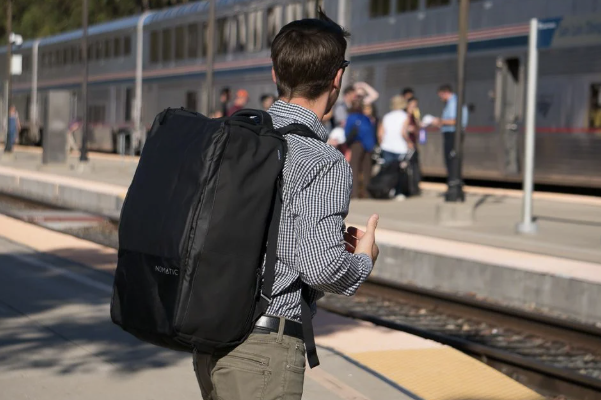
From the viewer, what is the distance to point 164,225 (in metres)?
2.92

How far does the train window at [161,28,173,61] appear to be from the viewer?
1380 inches

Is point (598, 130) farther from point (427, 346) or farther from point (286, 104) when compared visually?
point (286, 104)

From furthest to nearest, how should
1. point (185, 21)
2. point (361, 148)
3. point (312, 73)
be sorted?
point (185, 21), point (361, 148), point (312, 73)

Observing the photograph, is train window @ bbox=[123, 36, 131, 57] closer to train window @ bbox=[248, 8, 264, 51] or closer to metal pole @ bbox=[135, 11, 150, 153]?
metal pole @ bbox=[135, 11, 150, 153]

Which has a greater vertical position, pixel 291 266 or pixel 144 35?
pixel 144 35

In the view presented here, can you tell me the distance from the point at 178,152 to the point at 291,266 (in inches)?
15.7

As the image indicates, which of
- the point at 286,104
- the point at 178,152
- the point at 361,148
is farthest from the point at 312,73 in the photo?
the point at 361,148

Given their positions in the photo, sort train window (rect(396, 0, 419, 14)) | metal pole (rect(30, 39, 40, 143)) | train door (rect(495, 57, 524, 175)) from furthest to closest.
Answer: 1. metal pole (rect(30, 39, 40, 143))
2. train window (rect(396, 0, 419, 14))
3. train door (rect(495, 57, 524, 175))

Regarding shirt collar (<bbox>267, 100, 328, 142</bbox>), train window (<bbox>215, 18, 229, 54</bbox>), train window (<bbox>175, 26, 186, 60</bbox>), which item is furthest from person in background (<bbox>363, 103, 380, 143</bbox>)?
shirt collar (<bbox>267, 100, 328, 142</bbox>)

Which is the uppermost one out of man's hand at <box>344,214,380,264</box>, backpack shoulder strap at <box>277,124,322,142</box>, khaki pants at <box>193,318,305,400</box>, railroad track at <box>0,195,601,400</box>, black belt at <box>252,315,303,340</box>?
backpack shoulder strap at <box>277,124,322,142</box>

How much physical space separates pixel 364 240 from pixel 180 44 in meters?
31.7

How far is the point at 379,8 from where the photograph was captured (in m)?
23.8

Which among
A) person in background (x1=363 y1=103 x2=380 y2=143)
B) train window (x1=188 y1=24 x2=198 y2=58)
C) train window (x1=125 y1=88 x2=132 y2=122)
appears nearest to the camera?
person in background (x1=363 y1=103 x2=380 y2=143)

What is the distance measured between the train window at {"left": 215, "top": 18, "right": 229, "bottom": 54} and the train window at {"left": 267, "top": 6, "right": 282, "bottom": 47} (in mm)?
3061
